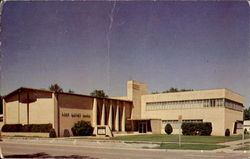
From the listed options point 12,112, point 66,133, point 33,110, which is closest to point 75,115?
point 66,133

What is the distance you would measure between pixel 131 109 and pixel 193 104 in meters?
10.2

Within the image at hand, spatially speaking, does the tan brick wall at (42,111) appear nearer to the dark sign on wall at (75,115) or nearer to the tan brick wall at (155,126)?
the dark sign on wall at (75,115)

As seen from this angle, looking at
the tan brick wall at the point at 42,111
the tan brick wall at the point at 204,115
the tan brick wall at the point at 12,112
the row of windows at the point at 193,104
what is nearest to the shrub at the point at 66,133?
the tan brick wall at the point at 42,111

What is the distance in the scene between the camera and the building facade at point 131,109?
36.3 metres

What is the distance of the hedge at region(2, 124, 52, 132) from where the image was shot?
114ft

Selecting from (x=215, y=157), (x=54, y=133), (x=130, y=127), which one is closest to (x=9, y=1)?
(x=215, y=157)

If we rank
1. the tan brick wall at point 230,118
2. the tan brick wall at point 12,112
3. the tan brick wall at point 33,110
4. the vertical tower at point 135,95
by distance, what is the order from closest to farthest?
1. the tan brick wall at point 33,110
2. the tan brick wall at point 12,112
3. the tan brick wall at point 230,118
4. the vertical tower at point 135,95

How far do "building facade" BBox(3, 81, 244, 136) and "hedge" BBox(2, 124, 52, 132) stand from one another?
727 mm

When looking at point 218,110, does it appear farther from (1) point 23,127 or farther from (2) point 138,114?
(1) point 23,127

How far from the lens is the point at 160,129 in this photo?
46.1 metres

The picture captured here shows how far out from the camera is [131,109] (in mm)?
48750

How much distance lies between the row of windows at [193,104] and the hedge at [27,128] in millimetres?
17822

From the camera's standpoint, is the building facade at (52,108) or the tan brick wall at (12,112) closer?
the building facade at (52,108)

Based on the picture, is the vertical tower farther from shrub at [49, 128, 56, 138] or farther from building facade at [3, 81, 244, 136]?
shrub at [49, 128, 56, 138]
